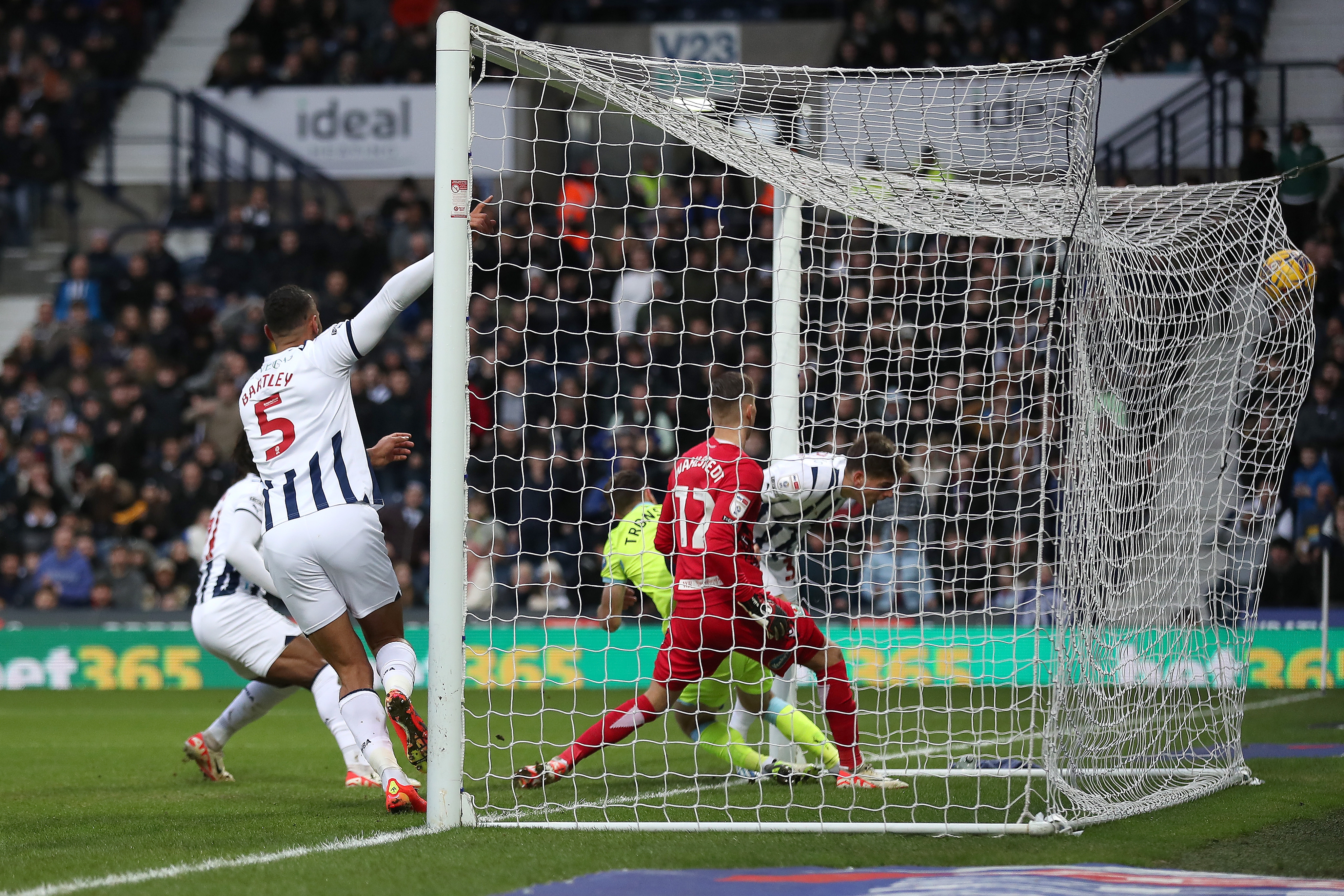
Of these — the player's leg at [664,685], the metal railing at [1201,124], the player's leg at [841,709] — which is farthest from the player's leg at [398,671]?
the metal railing at [1201,124]

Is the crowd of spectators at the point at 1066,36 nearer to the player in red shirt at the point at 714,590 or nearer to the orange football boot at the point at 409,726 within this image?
the player in red shirt at the point at 714,590

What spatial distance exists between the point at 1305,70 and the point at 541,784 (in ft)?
51.3

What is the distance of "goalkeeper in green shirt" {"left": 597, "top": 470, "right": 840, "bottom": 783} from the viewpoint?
7230mm

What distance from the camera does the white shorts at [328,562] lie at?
19.9 ft

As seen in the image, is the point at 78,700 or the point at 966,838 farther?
the point at 78,700

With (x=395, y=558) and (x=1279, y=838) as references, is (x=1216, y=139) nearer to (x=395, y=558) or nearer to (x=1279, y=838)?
(x=395, y=558)

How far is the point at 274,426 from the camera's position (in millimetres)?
6164

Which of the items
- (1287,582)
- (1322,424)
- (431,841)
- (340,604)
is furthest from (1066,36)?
(431,841)

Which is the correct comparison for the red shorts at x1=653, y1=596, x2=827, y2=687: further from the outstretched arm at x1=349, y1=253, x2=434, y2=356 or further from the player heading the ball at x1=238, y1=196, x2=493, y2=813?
the outstretched arm at x1=349, y1=253, x2=434, y2=356

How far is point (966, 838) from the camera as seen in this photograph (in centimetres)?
557

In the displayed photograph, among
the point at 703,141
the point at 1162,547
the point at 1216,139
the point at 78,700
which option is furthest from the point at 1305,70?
the point at 78,700

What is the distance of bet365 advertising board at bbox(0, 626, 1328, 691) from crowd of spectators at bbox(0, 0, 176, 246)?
7.92 m

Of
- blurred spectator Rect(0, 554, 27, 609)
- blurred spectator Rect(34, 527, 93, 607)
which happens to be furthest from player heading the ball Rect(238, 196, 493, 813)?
blurred spectator Rect(0, 554, 27, 609)

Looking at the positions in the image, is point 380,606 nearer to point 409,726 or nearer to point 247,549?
point 409,726
